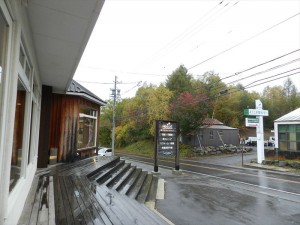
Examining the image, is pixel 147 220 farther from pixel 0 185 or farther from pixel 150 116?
pixel 150 116

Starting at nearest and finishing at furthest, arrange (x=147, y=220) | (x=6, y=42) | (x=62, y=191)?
(x=6, y=42) < (x=147, y=220) < (x=62, y=191)

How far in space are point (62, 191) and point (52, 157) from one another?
4.63 metres

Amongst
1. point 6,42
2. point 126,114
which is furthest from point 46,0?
point 126,114

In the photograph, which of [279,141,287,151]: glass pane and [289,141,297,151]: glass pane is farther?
[279,141,287,151]: glass pane

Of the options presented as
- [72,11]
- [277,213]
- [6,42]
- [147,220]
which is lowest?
[277,213]

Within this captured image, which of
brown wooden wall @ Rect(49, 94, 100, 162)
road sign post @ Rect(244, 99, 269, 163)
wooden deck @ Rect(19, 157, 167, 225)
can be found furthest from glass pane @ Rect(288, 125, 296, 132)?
wooden deck @ Rect(19, 157, 167, 225)

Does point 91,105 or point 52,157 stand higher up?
point 91,105

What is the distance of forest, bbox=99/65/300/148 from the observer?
94.0 feet

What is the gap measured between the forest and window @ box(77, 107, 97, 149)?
32.5 ft

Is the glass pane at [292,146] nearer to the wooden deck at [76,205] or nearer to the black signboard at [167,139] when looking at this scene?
the black signboard at [167,139]

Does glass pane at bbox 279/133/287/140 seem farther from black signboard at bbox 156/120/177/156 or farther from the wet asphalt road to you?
black signboard at bbox 156/120/177/156

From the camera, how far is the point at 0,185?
110 inches

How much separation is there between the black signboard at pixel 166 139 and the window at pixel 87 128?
3.35 meters

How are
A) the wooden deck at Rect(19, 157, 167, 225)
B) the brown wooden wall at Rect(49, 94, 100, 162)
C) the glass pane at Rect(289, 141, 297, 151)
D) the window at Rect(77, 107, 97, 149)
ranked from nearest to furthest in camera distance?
1. the wooden deck at Rect(19, 157, 167, 225)
2. the brown wooden wall at Rect(49, 94, 100, 162)
3. the window at Rect(77, 107, 97, 149)
4. the glass pane at Rect(289, 141, 297, 151)
